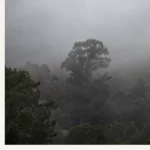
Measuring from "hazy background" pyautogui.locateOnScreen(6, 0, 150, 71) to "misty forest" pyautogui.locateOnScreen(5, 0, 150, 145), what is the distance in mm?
40

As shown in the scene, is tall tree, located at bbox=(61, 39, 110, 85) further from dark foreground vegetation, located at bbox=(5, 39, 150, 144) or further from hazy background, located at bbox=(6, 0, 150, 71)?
hazy background, located at bbox=(6, 0, 150, 71)

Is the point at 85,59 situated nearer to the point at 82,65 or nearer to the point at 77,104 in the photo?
the point at 82,65

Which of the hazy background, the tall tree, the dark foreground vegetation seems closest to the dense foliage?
the dark foreground vegetation

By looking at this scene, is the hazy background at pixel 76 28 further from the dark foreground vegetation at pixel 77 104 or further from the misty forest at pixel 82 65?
the dark foreground vegetation at pixel 77 104

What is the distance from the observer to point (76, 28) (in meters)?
12.9

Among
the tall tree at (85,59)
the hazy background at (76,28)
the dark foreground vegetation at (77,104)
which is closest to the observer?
the dark foreground vegetation at (77,104)

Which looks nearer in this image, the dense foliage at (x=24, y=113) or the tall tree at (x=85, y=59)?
the dense foliage at (x=24, y=113)

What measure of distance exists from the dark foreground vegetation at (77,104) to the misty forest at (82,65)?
38 mm

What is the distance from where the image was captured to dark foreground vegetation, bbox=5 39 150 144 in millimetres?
9797

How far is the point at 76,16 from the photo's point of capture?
518 inches

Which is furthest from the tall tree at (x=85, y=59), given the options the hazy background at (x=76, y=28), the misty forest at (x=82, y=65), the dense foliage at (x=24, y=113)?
the dense foliage at (x=24, y=113)

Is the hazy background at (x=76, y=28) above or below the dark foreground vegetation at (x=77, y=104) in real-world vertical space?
above

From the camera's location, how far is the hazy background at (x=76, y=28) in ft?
39.8

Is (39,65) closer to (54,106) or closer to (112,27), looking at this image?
(54,106)
